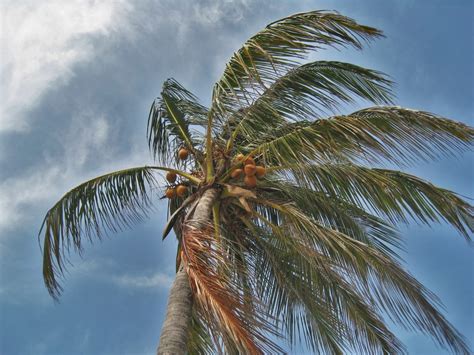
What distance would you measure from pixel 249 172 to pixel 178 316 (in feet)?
6.11

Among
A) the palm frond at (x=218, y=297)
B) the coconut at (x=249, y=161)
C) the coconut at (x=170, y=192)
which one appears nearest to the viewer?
the palm frond at (x=218, y=297)

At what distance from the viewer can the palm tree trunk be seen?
4.86 m

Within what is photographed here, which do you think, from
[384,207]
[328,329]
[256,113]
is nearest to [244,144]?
[256,113]

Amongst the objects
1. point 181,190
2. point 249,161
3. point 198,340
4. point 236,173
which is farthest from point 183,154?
point 198,340

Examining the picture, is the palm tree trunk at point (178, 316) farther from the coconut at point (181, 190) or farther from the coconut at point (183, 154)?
the coconut at point (183, 154)

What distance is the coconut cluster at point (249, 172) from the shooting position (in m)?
6.39

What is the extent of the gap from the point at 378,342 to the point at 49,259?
3.96 m

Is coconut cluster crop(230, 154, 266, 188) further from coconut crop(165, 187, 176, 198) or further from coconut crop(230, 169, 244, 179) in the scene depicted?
coconut crop(165, 187, 176, 198)

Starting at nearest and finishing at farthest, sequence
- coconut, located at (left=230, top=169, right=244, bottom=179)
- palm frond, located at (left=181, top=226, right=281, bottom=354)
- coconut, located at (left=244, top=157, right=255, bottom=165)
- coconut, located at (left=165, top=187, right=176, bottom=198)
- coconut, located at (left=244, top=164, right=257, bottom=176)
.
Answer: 1. palm frond, located at (left=181, top=226, right=281, bottom=354)
2. coconut, located at (left=244, top=164, right=257, bottom=176)
3. coconut, located at (left=244, top=157, right=255, bottom=165)
4. coconut, located at (left=230, top=169, right=244, bottom=179)
5. coconut, located at (left=165, top=187, right=176, bottom=198)

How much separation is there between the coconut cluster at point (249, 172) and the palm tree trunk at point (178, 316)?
29.5 inches

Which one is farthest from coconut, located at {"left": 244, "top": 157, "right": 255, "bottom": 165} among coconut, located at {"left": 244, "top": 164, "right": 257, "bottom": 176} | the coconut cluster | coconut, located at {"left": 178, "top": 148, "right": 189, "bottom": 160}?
coconut, located at {"left": 178, "top": 148, "right": 189, "bottom": 160}

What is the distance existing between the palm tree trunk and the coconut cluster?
2.45 ft

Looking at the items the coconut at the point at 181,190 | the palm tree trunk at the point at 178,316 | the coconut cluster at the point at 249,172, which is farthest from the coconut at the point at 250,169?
the coconut at the point at 181,190

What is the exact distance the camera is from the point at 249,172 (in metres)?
6.39
